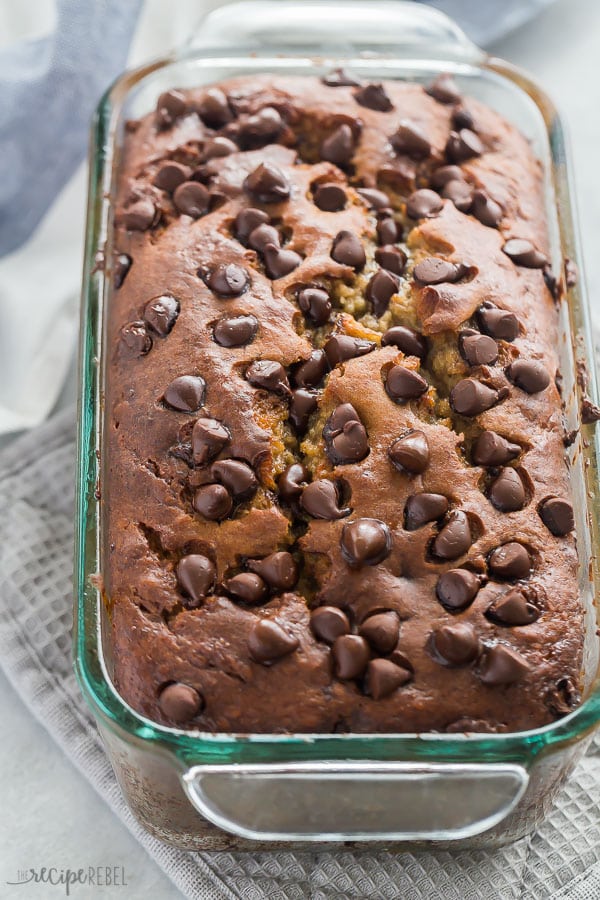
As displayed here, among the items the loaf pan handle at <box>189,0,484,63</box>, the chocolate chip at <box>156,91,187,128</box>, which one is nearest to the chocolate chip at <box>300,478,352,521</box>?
the chocolate chip at <box>156,91,187,128</box>

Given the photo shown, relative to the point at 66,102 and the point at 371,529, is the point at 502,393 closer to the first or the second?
A: the point at 371,529

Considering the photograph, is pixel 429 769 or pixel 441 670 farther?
pixel 441 670

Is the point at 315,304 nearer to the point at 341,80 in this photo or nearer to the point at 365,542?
the point at 365,542

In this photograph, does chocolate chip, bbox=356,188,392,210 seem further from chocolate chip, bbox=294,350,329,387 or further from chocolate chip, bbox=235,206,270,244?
chocolate chip, bbox=294,350,329,387

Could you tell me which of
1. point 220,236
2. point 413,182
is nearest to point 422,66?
point 413,182

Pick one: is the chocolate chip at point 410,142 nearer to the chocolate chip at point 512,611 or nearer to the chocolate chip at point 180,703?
the chocolate chip at point 512,611

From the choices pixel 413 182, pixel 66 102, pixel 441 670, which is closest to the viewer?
pixel 441 670

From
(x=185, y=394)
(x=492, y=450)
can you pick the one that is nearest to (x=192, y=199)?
(x=185, y=394)

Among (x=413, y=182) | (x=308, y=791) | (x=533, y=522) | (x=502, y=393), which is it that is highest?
(x=413, y=182)
